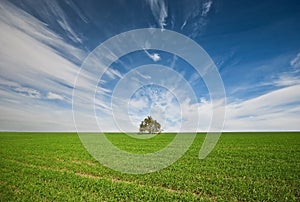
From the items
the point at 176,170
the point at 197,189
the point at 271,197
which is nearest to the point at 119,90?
the point at 176,170

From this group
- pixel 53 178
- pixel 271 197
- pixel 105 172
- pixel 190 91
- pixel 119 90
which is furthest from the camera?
pixel 190 91

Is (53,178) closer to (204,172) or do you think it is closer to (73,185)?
(73,185)

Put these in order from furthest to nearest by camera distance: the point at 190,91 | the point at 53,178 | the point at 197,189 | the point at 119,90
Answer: the point at 190,91, the point at 119,90, the point at 53,178, the point at 197,189

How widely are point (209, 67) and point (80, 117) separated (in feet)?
32.0

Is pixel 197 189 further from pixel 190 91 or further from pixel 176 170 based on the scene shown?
pixel 190 91

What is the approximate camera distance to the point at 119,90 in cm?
1923

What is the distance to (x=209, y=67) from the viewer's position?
14.6 meters

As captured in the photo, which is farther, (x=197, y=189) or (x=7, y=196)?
(x=197, y=189)

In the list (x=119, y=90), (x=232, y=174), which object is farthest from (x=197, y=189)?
(x=119, y=90)

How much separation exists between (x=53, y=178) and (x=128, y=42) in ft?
43.4

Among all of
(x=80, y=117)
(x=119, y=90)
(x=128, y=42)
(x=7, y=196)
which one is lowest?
(x=7, y=196)

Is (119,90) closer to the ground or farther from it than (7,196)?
farther from it

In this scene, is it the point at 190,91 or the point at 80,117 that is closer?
the point at 80,117

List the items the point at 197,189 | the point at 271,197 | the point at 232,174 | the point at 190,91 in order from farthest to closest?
the point at 190,91 → the point at 232,174 → the point at 197,189 → the point at 271,197
